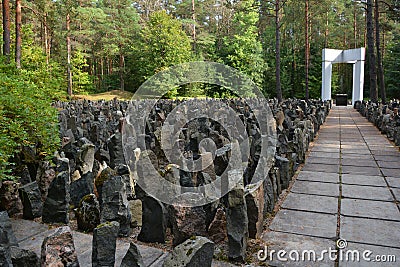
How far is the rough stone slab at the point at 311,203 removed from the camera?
3.72 meters

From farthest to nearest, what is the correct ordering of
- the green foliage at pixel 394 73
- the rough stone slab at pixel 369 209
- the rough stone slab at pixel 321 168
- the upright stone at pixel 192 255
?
the green foliage at pixel 394 73, the rough stone slab at pixel 321 168, the rough stone slab at pixel 369 209, the upright stone at pixel 192 255

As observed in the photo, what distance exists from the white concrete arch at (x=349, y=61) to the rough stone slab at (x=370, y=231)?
23674 millimetres

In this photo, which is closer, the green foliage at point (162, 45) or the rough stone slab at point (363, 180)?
the rough stone slab at point (363, 180)

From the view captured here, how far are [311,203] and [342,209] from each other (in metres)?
0.34

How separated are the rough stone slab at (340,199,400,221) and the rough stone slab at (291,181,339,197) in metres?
0.31

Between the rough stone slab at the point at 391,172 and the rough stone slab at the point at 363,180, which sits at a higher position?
the rough stone slab at the point at 391,172

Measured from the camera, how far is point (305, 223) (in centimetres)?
333

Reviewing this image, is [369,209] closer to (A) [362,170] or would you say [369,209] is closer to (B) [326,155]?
(A) [362,170]

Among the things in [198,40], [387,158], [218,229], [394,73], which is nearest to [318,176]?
[387,158]

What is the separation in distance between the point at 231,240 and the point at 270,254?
1.22 feet

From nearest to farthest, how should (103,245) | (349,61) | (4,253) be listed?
(4,253), (103,245), (349,61)

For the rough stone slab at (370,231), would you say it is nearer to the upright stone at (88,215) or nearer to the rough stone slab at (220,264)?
the rough stone slab at (220,264)

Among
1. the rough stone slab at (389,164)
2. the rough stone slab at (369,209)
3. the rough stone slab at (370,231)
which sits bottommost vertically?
the rough stone slab at (370,231)

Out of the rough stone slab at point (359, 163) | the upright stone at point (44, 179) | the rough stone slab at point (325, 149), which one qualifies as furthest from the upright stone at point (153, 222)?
the rough stone slab at point (325, 149)
